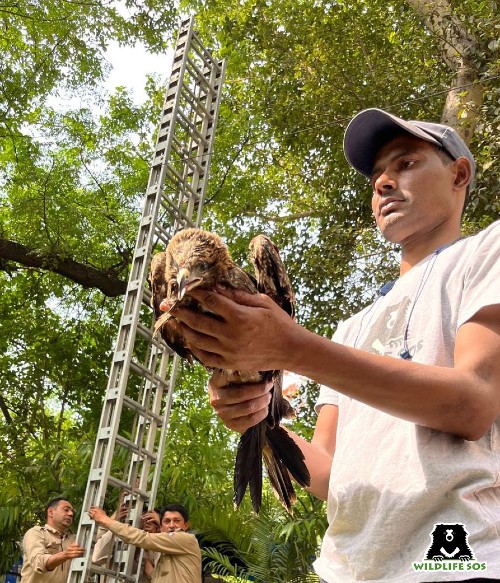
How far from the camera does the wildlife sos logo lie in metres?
1.21

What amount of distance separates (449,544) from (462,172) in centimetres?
98

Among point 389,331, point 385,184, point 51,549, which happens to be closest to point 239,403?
point 389,331

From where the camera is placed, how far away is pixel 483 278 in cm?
143

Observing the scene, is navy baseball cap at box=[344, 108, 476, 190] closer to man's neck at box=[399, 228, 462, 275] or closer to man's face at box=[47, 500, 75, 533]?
man's neck at box=[399, 228, 462, 275]

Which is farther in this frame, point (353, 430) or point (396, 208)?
point (396, 208)

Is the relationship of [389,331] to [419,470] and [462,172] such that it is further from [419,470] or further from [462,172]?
[462,172]

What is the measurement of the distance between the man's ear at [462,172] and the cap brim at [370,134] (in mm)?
81

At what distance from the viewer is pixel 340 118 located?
10.7 m

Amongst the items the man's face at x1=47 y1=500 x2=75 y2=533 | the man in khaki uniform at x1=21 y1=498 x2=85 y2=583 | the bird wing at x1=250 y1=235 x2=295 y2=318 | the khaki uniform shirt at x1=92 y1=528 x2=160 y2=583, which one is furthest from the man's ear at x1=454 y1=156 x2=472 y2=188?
the man's face at x1=47 y1=500 x2=75 y2=533

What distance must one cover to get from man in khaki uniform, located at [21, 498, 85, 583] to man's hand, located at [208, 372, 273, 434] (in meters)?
5.20

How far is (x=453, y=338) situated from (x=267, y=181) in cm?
1179

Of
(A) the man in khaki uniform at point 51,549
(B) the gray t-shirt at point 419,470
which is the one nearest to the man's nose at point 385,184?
(B) the gray t-shirt at point 419,470

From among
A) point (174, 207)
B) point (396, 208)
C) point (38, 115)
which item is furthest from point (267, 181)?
point (396, 208)

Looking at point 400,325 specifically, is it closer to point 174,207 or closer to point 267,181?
point 174,207
